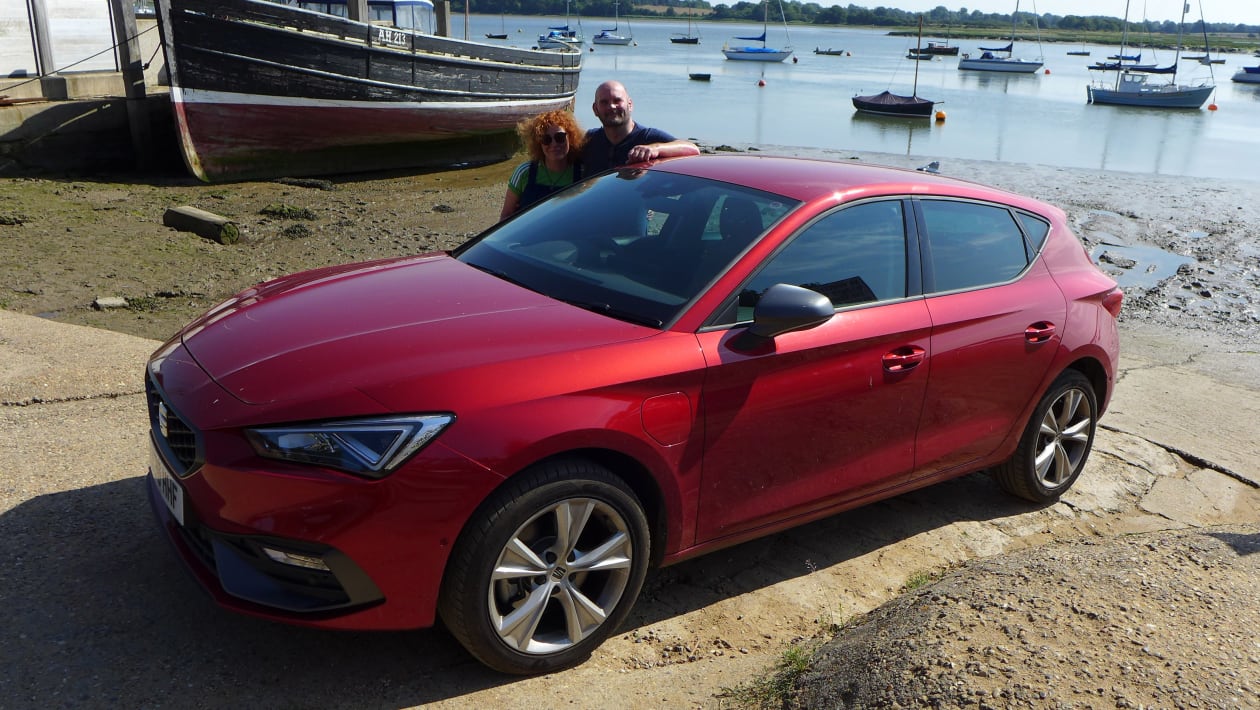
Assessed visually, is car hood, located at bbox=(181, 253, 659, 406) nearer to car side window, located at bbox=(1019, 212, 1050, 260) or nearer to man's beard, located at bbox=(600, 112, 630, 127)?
man's beard, located at bbox=(600, 112, 630, 127)

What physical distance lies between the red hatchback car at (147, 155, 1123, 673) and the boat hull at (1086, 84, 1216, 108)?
48.6 metres

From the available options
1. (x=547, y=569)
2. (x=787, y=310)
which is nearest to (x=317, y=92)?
(x=787, y=310)

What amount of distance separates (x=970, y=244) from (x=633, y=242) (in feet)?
5.13

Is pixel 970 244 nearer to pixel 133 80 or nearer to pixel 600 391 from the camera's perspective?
pixel 600 391

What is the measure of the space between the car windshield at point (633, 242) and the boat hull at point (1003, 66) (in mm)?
79548

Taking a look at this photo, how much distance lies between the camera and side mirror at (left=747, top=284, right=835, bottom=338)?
11.2 ft

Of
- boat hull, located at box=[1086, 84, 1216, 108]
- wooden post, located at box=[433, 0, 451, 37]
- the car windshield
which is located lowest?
boat hull, located at box=[1086, 84, 1216, 108]

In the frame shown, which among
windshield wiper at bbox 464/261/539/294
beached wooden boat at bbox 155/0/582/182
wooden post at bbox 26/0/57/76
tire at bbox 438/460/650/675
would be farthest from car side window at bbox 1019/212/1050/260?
wooden post at bbox 26/0/57/76

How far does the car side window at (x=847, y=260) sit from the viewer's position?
3.74 meters

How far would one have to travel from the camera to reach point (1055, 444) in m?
4.95

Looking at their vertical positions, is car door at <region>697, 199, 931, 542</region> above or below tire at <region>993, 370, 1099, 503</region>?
above

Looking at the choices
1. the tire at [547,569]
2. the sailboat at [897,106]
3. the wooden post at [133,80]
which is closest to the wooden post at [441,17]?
the wooden post at [133,80]

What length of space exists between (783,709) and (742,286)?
143 cm

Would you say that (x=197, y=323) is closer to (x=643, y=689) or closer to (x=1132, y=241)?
(x=643, y=689)
